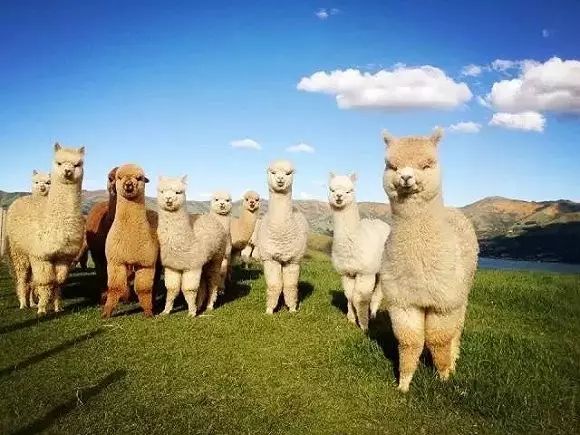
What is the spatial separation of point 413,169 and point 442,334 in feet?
6.24

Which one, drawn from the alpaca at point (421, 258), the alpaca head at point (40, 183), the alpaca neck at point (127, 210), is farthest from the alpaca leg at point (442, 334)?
the alpaca head at point (40, 183)

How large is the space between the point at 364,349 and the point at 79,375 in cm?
393

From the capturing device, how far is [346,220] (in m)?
8.91

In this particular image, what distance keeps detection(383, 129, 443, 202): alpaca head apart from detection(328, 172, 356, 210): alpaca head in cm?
344

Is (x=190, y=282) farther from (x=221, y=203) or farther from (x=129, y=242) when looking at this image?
(x=221, y=203)

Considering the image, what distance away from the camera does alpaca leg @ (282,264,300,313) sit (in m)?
10.1

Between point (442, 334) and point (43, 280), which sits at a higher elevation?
point (442, 334)

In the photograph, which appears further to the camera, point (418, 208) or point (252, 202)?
point (252, 202)

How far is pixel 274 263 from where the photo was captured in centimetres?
995

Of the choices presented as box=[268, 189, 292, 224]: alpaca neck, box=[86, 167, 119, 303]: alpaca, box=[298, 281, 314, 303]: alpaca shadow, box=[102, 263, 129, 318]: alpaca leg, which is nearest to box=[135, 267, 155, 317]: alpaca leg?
Answer: box=[102, 263, 129, 318]: alpaca leg

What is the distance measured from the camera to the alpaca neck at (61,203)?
915 centimetres

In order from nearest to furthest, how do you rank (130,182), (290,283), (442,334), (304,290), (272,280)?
(442,334)
(130,182)
(272,280)
(290,283)
(304,290)

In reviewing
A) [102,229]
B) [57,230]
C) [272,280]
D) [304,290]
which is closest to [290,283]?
[272,280]

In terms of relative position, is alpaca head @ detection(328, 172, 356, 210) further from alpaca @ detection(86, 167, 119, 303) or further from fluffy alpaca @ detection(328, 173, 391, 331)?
alpaca @ detection(86, 167, 119, 303)
